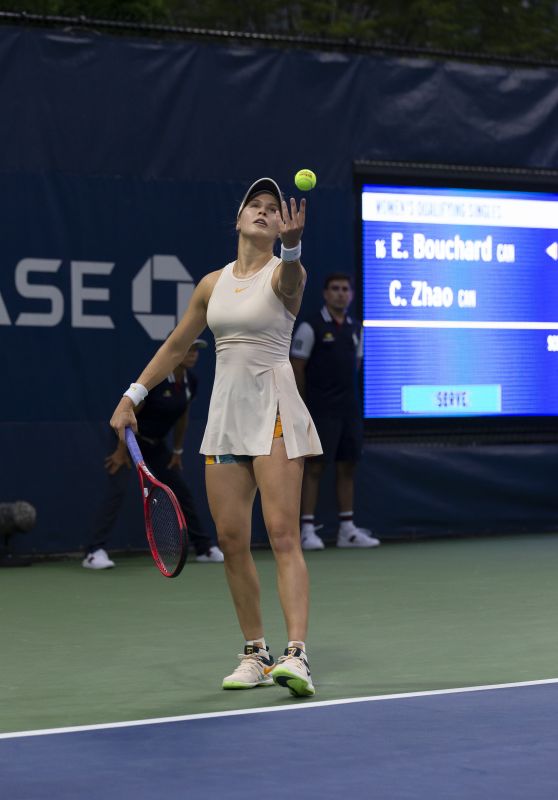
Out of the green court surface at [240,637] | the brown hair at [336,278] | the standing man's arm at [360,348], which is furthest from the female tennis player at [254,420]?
the standing man's arm at [360,348]

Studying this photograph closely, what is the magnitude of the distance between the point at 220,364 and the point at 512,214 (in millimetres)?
6822

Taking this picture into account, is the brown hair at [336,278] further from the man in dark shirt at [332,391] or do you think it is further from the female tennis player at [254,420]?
the female tennis player at [254,420]

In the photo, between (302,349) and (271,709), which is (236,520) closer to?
(271,709)

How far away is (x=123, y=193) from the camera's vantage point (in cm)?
1127

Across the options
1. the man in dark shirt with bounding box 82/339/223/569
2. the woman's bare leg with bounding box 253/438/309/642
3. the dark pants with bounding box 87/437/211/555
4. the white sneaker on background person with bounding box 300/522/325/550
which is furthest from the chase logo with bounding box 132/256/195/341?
the woman's bare leg with bounding box 253/438/309/642

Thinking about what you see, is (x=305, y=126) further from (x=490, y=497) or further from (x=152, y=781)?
(x=152, y=781)

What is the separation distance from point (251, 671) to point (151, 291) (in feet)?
18.2

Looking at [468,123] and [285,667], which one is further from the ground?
[468,123]

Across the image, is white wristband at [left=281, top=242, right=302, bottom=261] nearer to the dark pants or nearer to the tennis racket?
the tennis racket

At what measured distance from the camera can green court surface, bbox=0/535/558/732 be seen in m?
5.98

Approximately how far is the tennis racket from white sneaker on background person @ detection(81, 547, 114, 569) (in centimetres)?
442

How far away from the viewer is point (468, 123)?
12.5m

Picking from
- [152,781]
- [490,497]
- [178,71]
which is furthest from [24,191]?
→ [152,781]

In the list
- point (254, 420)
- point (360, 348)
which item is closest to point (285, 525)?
point (254, 420)
